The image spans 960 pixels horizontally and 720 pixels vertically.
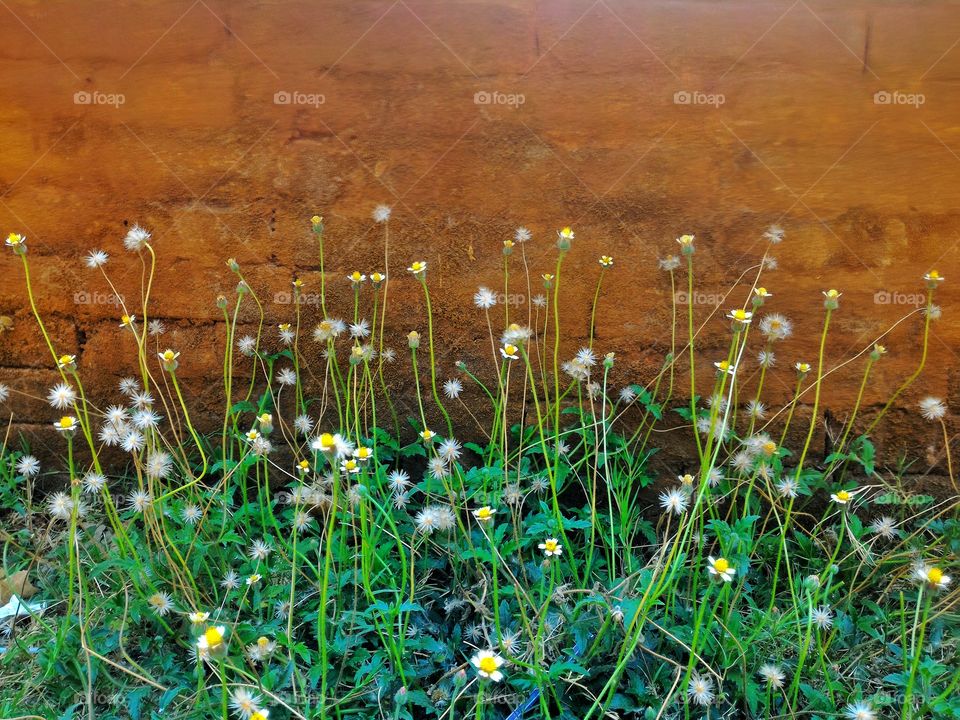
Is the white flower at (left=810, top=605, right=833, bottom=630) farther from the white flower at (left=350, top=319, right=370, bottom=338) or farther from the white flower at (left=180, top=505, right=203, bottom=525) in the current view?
the white flower at (left=180, top=505, right=203, bottom=525)

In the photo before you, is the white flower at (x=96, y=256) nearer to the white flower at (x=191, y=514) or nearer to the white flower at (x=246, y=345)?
the white flower at (x=246, y=345)

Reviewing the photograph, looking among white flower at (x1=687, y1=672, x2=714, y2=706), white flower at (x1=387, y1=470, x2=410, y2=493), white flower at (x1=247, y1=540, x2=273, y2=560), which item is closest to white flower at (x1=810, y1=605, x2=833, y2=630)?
white flower at (x1=687, y1=672, x2=714, y2=706)

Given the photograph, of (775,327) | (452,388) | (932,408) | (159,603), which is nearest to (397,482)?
(452,388)

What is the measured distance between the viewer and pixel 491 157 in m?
2.61

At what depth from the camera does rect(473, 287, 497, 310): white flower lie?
2426mm

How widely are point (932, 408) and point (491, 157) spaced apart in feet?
5.71

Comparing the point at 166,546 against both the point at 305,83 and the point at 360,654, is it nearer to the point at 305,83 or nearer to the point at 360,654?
the point at 360,654

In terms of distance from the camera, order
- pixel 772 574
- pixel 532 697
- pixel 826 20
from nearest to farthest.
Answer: pixel 532 697, pixel 772 574, pixel 826 20

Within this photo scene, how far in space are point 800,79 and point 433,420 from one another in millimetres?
1766

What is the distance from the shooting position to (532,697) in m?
1.75

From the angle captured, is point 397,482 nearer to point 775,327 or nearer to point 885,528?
point 775,327

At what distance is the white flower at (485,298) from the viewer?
2.43 metres

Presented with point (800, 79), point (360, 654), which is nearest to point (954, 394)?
point (800, 79)

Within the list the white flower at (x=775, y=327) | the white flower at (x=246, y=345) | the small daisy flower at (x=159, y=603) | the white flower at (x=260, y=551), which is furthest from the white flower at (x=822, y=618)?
the white flower at (x=246, y=345)
